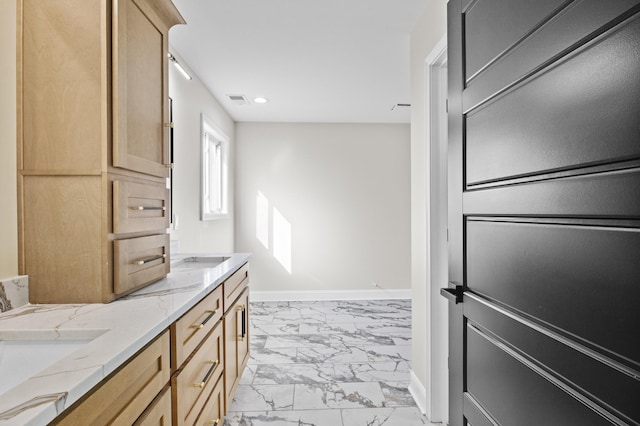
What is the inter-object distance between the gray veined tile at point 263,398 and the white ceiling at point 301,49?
2452 millimetres

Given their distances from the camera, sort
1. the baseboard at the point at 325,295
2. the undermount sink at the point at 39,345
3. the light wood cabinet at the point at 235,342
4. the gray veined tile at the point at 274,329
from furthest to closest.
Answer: the baseboard at the point at 325,295 → the gray veined tile at the point at 274,329 → the light wood cabinet at the point at 235,342 → the undermount sink at the point at 39,345

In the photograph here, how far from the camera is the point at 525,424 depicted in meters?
0.77

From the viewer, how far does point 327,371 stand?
281 centimetres

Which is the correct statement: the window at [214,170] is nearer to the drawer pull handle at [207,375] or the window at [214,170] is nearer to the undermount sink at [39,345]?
the drawer pull handle at [207,375]

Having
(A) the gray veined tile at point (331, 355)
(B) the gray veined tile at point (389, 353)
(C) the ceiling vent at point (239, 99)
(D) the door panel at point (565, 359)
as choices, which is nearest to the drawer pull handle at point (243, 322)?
(A) the gray veined tile at point (331, 355)

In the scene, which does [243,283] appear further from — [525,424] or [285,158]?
[285,158]

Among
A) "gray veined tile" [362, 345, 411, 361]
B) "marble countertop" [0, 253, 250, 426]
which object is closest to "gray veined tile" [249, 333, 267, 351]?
"gray veined tile" [362, 345, 411, 361]

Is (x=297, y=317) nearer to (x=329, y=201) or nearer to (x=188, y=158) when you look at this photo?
(x=329, y=201)

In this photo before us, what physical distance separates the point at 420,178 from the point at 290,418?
1661mm

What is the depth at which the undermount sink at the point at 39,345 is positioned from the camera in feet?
3.20

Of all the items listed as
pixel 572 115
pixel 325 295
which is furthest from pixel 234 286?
pixel 325 295

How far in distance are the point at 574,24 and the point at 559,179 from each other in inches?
10.3

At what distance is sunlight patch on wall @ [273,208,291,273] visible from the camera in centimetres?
503

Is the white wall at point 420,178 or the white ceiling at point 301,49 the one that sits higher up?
the white ceiling at point 301,49
